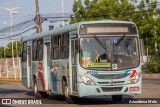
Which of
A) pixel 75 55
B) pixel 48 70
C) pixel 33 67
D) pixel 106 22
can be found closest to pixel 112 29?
pixel 106 22

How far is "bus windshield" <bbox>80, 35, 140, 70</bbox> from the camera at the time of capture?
16734 mm

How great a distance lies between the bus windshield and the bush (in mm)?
29706

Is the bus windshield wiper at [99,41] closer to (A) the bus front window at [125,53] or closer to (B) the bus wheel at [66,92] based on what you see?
(A) the bus front window at [125,53]

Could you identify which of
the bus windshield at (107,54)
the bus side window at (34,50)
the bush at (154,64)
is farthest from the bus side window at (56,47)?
the bush at (154,64)

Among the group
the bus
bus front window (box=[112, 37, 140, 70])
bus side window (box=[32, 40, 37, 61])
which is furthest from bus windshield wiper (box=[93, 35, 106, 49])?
bus side window (box=[32, 40, 37, 61])

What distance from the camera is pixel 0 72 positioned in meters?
54.8

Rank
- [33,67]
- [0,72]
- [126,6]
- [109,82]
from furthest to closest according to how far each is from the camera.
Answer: [126,6] → [0,72] → [33,67] → [109,82]

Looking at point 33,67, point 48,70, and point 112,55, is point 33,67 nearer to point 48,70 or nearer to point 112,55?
point 48,70

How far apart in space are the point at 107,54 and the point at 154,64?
30.4 m

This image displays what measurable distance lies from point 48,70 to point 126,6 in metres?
43.1

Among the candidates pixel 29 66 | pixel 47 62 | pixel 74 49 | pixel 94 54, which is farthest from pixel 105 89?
pixel 29 66

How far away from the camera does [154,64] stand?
153 ft

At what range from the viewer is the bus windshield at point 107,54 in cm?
1673

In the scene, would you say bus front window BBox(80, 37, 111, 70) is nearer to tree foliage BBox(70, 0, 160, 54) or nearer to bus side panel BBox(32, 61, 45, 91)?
bus side panel BBox(32, 61, 45, 91)
